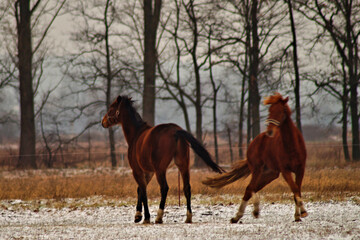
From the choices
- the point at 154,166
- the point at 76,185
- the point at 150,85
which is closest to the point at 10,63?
the point at 150,85

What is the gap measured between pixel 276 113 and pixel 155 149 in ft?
7.97

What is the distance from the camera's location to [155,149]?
8758mm

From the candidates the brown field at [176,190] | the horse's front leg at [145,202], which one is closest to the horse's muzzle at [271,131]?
the horse's front leg at [145,202]

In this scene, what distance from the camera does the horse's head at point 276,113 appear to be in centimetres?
768

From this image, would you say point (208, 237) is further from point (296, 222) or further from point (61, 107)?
point (61, 107)

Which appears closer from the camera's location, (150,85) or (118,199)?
(118,199)

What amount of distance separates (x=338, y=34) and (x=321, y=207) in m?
16.7

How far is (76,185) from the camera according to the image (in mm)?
15383

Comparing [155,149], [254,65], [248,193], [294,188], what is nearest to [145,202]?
[155,149]

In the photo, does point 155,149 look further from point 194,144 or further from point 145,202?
point 145,202

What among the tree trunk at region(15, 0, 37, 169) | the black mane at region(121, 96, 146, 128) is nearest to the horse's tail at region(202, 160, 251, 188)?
the black mane at region(121, 96, 146, 128)

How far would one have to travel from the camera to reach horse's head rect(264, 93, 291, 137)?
7.68 metres

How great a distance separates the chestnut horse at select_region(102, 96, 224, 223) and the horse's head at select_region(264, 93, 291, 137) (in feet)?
4.92

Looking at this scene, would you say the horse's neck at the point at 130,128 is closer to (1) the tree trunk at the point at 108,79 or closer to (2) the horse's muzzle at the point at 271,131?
(2) the horse's muzzle at the point at 271,131
